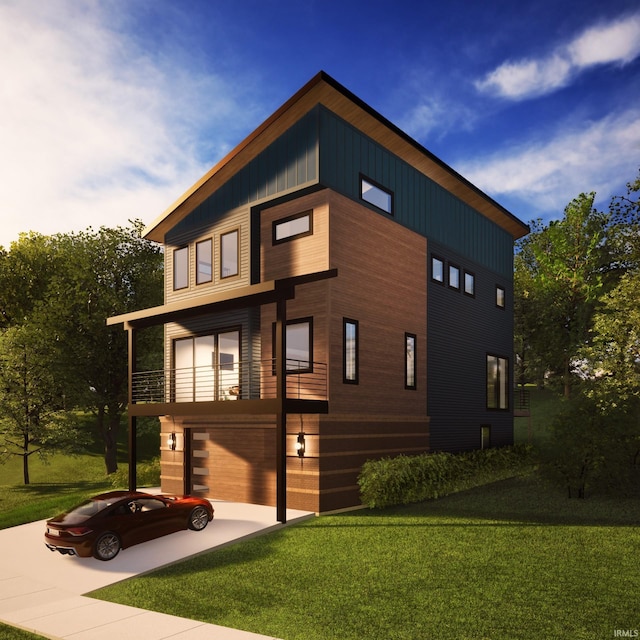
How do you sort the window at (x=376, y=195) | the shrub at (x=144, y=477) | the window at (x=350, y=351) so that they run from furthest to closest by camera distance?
1. the shrub at (x=144, y=477)
2. the window at (x=376, y=195)
3. the window at (x=350, y=351)

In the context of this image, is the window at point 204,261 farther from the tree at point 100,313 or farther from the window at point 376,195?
the tree at point 100,313

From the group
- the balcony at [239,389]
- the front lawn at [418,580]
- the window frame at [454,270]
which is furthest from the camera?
the window frame at [454,270]

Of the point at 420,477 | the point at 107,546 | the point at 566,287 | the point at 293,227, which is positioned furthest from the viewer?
the point at 566,287

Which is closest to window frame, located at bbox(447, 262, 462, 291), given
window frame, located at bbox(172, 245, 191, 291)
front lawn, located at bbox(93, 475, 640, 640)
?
window frame, located at bbox(172, 245, 191, 291)

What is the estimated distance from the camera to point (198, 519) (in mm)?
15820

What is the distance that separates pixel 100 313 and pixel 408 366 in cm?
1838

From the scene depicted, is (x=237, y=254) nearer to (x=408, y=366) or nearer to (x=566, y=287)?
(x=408, y=366)

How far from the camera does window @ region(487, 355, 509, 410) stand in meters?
28.1

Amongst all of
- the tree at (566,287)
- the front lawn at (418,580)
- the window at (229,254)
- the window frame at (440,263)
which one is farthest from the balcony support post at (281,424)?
the tree at (566,287)

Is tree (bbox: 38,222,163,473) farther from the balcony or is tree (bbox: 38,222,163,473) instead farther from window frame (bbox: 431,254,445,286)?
window frame (bbox: 431,254,445,286)

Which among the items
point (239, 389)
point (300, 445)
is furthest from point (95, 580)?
point (239, 389)

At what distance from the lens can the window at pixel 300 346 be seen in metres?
18.6

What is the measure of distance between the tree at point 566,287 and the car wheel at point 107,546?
35.8 metres

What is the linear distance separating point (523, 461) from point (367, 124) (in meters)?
16.6
